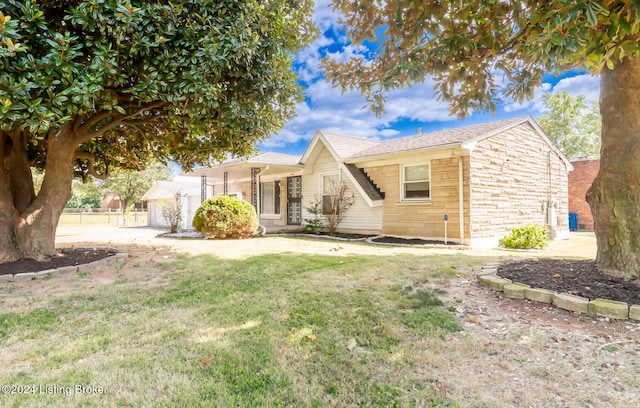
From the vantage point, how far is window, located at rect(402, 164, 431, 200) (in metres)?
11.2

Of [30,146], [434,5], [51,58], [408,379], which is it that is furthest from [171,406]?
[30,146]

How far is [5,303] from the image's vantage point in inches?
170

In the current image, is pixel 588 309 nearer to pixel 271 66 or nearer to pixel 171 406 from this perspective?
pixel 171 406

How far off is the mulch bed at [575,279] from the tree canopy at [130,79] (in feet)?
18.2

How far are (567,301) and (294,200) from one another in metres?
13.0

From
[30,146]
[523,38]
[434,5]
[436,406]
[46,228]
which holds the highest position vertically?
[434,5]

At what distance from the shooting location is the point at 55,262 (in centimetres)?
664

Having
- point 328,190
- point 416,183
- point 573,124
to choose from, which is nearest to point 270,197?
point 328,190

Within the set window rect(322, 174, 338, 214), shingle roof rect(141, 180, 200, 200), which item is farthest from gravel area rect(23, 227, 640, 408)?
shingle roof rect(141, 180, 200, 200)

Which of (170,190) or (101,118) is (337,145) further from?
(170,190)

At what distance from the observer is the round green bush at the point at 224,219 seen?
1210 centimetres

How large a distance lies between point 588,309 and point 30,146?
1213 cm

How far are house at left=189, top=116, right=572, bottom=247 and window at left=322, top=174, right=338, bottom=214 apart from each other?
0.05m

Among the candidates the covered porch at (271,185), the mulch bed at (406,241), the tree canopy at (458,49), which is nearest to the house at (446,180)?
the covered porch at (271,185)
